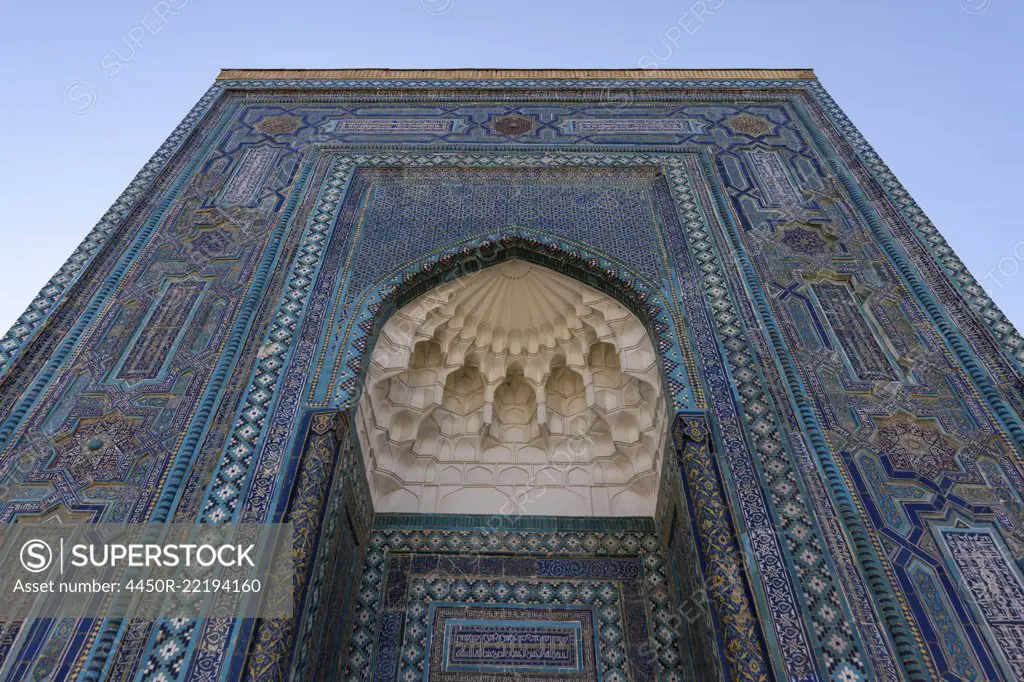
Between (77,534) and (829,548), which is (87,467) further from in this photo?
(829,548)

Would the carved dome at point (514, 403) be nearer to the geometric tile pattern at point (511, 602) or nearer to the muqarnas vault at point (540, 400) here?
the muqarnas vault at point (540, 400)

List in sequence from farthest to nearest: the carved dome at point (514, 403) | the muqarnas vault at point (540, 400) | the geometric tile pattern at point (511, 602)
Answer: the carved dome at point (514, 403), the geometric tile pattern at point (511, 602), the muqarnas vault at point (540, 400)

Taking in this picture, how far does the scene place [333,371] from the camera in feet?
14.1

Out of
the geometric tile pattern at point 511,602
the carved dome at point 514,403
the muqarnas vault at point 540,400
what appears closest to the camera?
the muqarnas vault at point 540,400

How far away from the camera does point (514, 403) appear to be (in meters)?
5.68

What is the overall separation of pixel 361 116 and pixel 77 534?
4.39m

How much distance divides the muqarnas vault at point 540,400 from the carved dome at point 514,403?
24 millimetres

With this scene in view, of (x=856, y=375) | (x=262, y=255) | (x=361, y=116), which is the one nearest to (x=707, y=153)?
(x=856, y=375)

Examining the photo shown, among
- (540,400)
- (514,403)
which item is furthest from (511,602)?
(514,403)

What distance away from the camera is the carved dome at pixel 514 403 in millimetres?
4926

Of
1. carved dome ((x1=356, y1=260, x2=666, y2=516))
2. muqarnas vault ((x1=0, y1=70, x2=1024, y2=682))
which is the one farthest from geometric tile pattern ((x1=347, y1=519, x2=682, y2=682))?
carved dome ((x1=356, y1=260, x2=666, y2=516))

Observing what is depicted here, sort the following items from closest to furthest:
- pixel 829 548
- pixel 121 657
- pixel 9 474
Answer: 1. pixel 121 657
2. pixel 829 548
3. pixel 9 474

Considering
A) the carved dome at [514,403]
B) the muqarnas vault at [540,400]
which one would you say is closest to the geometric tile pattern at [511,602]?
the muqarnas vault at [540,400]

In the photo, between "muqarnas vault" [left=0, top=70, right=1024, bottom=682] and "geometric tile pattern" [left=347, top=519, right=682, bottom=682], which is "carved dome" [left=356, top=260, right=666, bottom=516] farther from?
"geometric tile pattern" [left=347, top=519, right=682, bottom=682]
